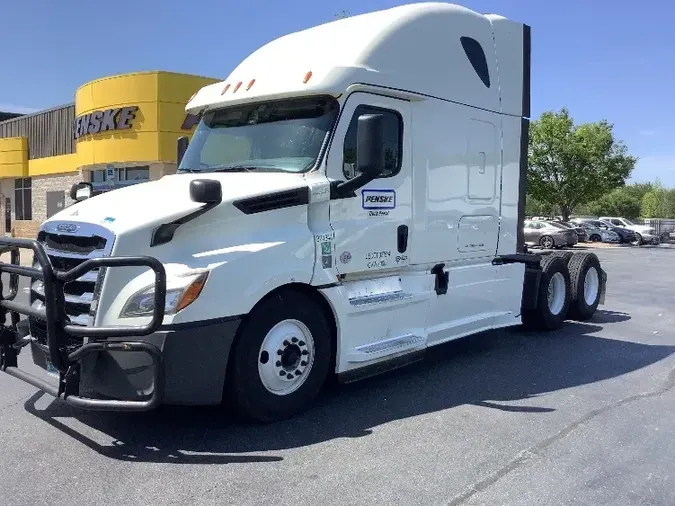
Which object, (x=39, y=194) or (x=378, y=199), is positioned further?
(x=39, y=194)

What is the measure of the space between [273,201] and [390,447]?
202cm

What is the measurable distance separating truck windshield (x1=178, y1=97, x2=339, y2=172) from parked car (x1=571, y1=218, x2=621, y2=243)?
38.7 meters

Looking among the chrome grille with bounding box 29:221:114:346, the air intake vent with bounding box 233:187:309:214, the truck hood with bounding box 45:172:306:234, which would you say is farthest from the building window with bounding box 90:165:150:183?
the air intake vent with bounding box 233:187:309:214

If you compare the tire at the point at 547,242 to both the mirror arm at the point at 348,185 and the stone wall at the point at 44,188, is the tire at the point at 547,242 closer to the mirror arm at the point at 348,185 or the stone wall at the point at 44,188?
the stone wall at the point at 44,188

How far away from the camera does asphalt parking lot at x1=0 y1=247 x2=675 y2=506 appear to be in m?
3.82

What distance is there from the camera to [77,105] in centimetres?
2480

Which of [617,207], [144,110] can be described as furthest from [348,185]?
[617,207]

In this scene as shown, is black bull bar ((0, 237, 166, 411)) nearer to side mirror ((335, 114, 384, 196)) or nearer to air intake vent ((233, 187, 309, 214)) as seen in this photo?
air intake vent ((233, 187, 309, 214))

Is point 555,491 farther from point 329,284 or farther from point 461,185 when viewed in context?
point 461,185

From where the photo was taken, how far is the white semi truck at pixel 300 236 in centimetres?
433

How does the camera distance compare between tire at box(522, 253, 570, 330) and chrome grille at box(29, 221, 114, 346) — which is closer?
chrome grille at box(29, 221, 114, 346)

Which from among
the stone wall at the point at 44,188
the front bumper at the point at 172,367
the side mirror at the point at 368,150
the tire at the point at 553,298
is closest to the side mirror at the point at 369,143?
the side mirror at the point at 368,150

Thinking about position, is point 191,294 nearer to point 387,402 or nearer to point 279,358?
point 279,358

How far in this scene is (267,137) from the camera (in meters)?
5.61
